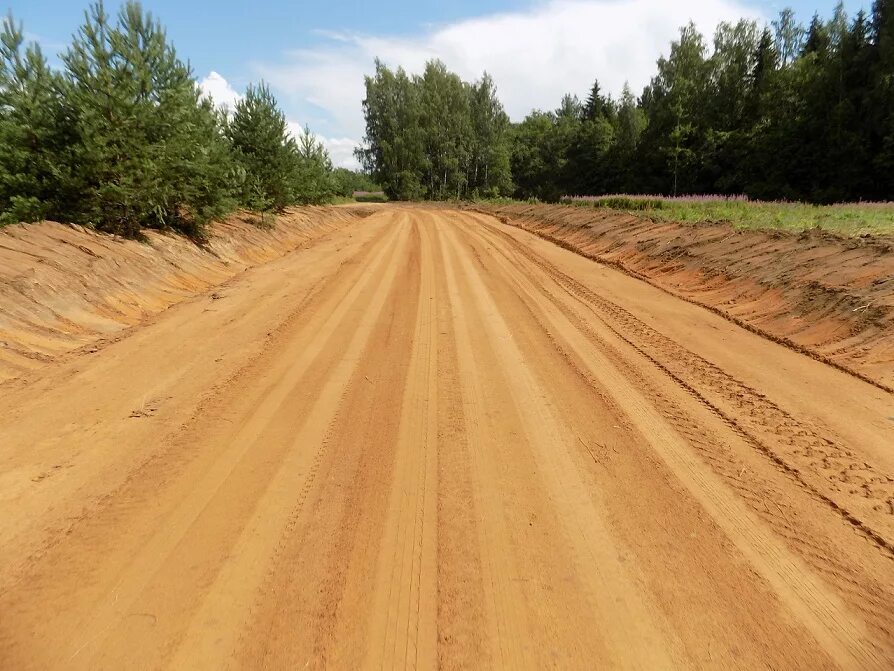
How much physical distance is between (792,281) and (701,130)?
5327 cm

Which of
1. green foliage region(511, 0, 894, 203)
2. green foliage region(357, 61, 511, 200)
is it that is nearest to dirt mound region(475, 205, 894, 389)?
green foliage region(511, 0, 894, 203)

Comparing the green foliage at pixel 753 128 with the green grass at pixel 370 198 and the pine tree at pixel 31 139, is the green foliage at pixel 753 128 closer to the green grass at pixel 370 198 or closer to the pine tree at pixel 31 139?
the green grass at pixel 370 198

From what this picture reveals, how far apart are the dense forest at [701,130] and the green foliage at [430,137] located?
0.15 m

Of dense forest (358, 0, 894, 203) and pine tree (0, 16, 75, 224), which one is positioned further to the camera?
dense forest (358, 0, 894, 203)

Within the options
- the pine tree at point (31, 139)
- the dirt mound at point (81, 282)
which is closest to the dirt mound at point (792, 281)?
the dirt mound at point (81, 282)

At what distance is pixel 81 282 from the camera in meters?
7.71

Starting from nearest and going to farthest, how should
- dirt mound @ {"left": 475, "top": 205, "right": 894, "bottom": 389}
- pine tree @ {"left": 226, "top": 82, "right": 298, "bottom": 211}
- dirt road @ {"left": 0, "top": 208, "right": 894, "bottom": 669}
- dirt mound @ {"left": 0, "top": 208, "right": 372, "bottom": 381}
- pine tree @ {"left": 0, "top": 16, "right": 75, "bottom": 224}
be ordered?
dirt road @ {"left": 0, "top": 208, "right": 894, "bottom": 669} → dirt mound @ {"left": 0, "top": 208, "right": 372, "bottom": 381} → dirt mound @ {"left": 475, "top": 205, "right": 894, "bottom": 389} → pine tree @ {"left": 0, "top": 16, "right": 75, "bottom": 224} → pine tree @ {"left": 226, "top": 82, "right": 298, "bottom": 211}

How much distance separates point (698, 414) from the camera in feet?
15.5

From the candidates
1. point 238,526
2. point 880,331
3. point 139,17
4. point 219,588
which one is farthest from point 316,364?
point 139,17

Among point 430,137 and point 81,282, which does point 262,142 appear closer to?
point 81,282

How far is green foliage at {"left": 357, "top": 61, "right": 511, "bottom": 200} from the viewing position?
59.4 meters

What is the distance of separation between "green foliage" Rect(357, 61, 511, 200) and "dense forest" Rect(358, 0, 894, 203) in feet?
0.48

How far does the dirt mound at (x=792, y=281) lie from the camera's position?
650 centimetres

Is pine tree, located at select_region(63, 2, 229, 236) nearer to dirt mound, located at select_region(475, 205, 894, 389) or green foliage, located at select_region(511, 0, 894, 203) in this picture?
dirt mound, located at select_region(475, 205, 894, 389)
